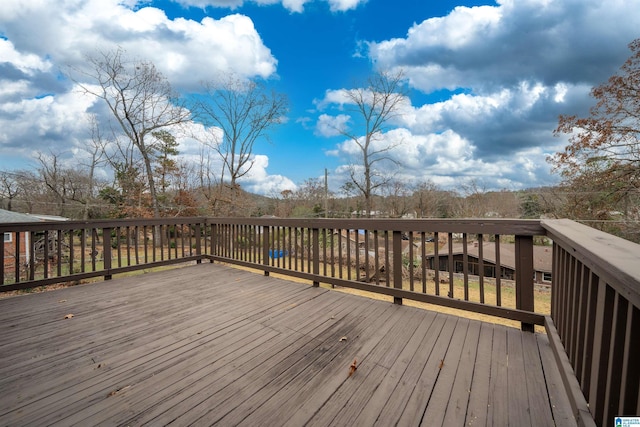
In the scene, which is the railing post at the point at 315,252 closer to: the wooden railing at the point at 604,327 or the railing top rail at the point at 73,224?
the wooden railing at the point at 604,327

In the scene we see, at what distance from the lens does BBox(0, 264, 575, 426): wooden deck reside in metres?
1.29

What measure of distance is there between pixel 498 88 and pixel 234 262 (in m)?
12.0

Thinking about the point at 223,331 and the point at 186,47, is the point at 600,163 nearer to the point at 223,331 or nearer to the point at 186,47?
the point at 223,331

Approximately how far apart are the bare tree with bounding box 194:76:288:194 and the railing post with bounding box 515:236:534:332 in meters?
12.1

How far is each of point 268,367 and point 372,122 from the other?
560 inches

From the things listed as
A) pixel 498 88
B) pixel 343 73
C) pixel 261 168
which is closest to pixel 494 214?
pixel 498 88

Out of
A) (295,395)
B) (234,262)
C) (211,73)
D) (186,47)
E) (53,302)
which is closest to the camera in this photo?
(295,395)

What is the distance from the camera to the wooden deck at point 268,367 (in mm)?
1290

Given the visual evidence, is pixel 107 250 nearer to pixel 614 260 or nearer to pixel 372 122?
pixel 614 260

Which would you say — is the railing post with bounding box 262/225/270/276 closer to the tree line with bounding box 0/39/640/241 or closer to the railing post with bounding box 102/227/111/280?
the railing post with bounding box 102/227/111/280

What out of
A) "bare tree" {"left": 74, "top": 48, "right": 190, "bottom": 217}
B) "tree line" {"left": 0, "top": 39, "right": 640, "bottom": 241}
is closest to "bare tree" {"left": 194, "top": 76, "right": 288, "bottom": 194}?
"tree line" {"left": 0, "top": 39, "right": 640, "bottom": 241}

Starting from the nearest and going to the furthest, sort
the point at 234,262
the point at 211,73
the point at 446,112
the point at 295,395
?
the point at 295,395
the point at 234,262
the point at 211,73
the point at 446,112

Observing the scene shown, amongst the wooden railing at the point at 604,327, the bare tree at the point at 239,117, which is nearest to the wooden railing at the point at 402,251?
the wooden railing at the point at 604,327

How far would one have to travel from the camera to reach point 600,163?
357 inches
